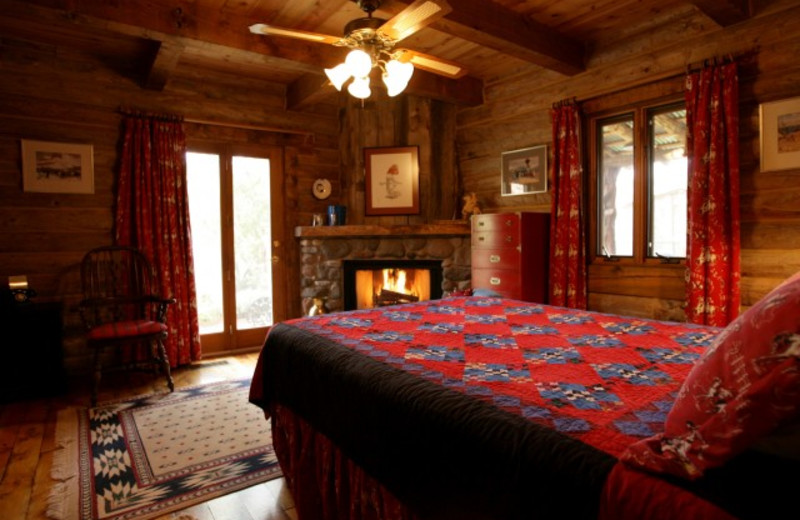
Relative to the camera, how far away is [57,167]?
3635 mm

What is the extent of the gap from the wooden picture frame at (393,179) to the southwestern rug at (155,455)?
2.39 metres

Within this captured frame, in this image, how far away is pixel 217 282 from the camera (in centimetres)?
445

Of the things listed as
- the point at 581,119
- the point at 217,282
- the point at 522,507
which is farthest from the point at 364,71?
the point at 217,282

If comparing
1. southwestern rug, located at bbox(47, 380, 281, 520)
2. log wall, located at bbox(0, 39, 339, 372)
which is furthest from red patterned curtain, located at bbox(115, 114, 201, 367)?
southwestern rug, located at bbox(47, 380, 281, 520)

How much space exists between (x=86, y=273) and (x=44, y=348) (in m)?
0.68

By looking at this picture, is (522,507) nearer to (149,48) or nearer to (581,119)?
(581,119)

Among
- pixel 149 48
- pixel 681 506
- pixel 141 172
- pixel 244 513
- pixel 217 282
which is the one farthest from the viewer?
pixel 217 282

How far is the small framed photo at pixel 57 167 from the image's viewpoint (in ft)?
11.6

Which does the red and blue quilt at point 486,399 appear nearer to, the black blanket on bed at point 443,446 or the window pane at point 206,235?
the black blanket on bed at point 443,446

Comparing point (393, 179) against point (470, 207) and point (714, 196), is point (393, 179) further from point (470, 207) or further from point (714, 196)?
point (714, 196)

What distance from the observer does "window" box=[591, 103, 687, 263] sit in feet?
10.9

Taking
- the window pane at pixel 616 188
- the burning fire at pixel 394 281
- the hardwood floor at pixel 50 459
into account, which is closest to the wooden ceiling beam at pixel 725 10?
the window pane at pixel 616 188

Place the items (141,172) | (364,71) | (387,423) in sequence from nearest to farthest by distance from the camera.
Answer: (387,423)
(364,71)
(141,172)

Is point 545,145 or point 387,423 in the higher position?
point 545,145
